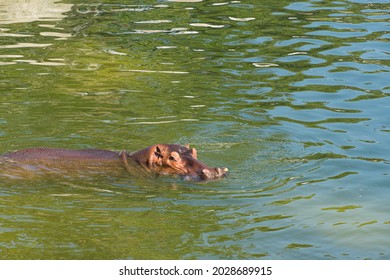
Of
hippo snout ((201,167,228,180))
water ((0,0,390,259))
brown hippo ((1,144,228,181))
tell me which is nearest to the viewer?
water ((0,0,390,259))

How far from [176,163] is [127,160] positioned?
2.02 ft

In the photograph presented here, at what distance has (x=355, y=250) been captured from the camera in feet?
29.0

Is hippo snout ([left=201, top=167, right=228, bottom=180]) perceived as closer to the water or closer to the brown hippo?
the brown hippo

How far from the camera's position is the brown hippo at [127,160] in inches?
419

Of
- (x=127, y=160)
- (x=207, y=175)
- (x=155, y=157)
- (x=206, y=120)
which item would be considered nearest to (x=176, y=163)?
(x=155, y=157)

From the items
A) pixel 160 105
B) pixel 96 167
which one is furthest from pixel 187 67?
pixel 96 167

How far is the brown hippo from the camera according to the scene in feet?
34.9

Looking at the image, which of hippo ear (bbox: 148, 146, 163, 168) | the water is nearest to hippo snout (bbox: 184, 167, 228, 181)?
the water

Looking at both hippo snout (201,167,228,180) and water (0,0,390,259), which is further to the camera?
hippo snout (201,167,228,180)

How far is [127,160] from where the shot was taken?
1086 cm

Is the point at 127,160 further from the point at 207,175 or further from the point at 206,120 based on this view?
the point at 206,120

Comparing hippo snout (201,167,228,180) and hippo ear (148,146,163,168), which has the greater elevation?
hippo ear (148,146,163,168)

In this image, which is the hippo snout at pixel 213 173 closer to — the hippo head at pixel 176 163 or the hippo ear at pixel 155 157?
A: the hippo head at pixel 176 163

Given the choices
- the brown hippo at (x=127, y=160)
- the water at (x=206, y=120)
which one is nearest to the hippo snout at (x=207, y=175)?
the brown hippo at (x=127, y=160)
